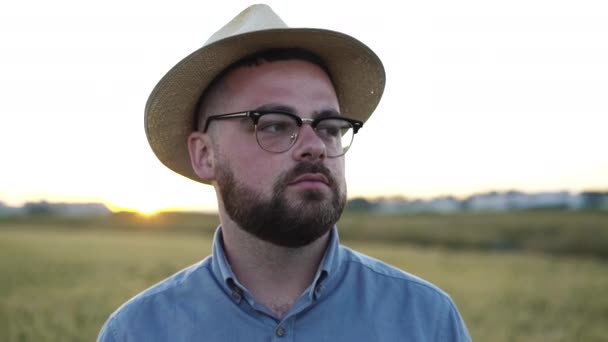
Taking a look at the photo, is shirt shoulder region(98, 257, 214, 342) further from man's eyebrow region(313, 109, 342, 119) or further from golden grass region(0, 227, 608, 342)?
golden grass region(0, 227, 608, 342)

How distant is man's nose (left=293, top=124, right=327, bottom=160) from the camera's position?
209 cm

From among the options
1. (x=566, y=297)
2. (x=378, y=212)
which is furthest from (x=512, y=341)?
(x=378, y=212)

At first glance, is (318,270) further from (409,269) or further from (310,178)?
(409,269)

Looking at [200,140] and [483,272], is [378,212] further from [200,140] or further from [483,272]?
[200,140]

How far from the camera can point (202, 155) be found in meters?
2.49

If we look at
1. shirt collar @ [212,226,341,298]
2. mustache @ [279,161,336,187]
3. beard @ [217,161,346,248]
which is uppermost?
mustache @ [279,161,336,187]

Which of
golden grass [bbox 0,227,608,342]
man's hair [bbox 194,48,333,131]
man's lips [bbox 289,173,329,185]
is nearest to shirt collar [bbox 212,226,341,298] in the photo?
man's lips [bbox 289,173,329,185]

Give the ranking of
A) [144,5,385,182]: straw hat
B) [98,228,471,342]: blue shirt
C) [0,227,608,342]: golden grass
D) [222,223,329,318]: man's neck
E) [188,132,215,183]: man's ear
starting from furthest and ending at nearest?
[0,227,608,342]: golden grass → [188,132,215,183]: man's ear → [144,5,385,182]: straw hat → [222,223,329,318]: man's neck → [98,228,471,342]: blue shirt

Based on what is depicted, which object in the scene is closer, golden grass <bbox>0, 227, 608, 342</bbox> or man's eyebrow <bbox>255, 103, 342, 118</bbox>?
man's eyebrow <bbox>255, 103, 342, 118</bbox>

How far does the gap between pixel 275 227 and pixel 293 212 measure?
0.28ft

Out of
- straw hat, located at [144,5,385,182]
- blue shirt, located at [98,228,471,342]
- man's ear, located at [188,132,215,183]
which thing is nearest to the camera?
blue shirt, located at [98,228,471,342]

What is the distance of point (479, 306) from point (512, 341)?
2.00m

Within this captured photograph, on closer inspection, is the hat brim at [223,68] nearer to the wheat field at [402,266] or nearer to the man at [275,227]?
the man at [275,227]

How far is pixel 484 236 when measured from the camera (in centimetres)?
2812
